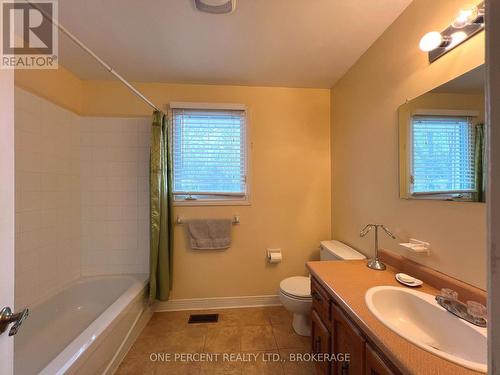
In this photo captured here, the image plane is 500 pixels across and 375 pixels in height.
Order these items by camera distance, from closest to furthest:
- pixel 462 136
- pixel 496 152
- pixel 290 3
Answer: pixel 496 152, pixel 462 136, pixel 290 3

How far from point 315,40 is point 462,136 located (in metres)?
1.18

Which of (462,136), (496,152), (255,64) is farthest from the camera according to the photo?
(255,64)

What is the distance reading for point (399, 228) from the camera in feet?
4.65

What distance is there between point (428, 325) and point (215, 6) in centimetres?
201

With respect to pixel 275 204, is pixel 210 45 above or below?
above

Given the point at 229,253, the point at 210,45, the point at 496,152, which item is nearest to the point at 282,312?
the point at 229,253

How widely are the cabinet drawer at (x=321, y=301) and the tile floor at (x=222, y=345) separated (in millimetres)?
544

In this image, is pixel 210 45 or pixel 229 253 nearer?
pixel 210 45

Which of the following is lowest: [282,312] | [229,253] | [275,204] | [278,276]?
[282,312]

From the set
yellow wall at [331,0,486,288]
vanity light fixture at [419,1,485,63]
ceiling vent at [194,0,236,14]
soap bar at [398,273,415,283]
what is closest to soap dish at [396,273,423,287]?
soap bar at [398,273,415,283]

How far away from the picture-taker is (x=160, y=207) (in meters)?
2.08

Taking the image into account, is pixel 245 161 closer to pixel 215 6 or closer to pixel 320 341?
pixel 215 6

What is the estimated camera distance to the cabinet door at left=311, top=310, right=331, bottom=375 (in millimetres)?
1213

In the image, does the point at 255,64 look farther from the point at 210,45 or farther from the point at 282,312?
the point at 282,312
